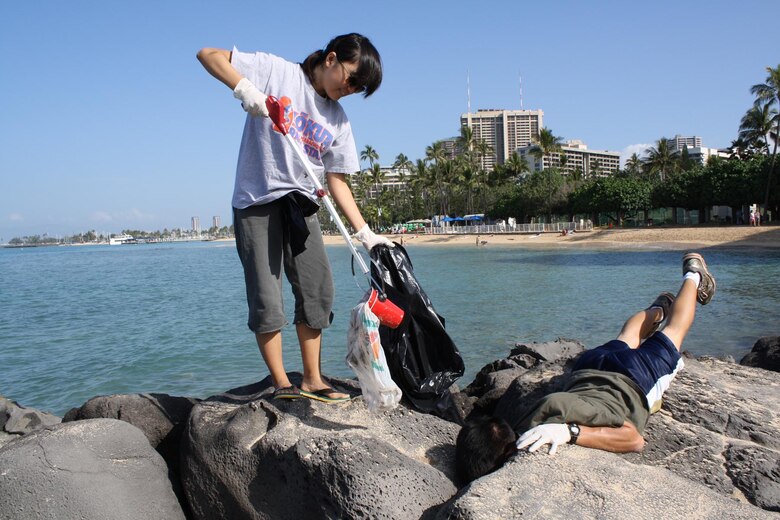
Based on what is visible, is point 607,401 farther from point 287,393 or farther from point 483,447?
point 287,393

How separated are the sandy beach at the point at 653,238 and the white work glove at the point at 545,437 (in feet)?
122

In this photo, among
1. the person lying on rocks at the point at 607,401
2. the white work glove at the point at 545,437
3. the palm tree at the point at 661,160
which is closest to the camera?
the white work glove at the point at 545,437

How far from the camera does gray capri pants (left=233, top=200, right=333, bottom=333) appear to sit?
3377mm

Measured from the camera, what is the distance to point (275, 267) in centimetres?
346

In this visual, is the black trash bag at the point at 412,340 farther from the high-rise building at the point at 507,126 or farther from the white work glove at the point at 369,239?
the high-rise building at the point at 507,126

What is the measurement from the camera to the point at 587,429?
9.32 ft

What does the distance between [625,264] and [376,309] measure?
27.2 meters

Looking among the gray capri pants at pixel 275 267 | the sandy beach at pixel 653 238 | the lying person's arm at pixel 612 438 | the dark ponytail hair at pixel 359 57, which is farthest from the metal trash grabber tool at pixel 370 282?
the sandy beach at pixel 653 238

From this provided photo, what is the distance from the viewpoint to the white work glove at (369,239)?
3.35 meters

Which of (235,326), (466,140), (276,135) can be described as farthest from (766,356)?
(466,140)

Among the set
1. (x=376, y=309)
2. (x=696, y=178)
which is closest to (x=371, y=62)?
(x=376, y=309)

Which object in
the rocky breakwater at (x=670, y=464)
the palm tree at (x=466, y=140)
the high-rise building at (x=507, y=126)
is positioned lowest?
the rocky breakwater at (x=670, y=464)

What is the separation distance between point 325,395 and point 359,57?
1.84m

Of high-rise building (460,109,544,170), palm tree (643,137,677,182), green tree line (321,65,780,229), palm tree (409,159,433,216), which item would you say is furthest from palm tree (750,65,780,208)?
high-rise building (460,109,544,170)
